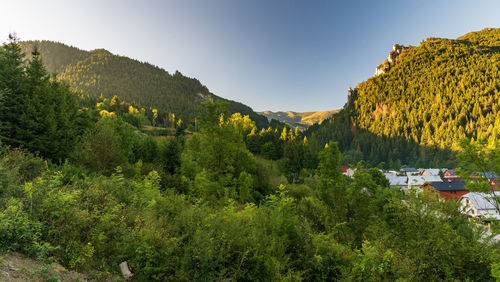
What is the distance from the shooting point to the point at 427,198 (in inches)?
374

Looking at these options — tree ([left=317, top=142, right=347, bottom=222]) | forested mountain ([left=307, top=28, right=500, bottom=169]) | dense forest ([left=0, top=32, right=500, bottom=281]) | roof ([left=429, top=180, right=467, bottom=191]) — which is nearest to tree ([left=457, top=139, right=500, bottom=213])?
dense forest ([left=0, top=32, right=500, bottom=281])

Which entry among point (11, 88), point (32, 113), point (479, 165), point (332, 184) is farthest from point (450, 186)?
point (11, 88)

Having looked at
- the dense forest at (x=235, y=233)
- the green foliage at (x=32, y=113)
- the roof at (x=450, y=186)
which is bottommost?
A: the roof at (x=450, y=186)

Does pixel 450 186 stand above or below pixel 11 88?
below

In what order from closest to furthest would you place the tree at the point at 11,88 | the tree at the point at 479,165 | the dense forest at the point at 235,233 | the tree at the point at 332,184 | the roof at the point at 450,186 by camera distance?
the dense forest at the point at 235,233 < the tree at the point at 479,165 < the tree at the point at 332,184 < the tree at the point at 11,88 < the roof at the point at 450,186

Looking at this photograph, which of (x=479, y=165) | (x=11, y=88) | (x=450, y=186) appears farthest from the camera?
→ (x=450, y=186)

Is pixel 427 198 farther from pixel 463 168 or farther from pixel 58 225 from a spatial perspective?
pixel 58 225

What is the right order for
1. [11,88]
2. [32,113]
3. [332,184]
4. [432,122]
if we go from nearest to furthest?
1. [332,184]
2. [32,113]
3. [11,88]
4. [432,122]

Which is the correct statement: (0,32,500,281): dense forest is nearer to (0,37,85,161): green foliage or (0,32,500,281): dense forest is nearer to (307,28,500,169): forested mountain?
(0,37,85,161): green foliage

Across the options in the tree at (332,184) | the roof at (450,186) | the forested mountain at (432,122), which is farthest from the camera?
the forested mountain at (432,122)

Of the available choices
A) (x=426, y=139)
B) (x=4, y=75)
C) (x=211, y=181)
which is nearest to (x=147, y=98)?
(x=4, y=75)

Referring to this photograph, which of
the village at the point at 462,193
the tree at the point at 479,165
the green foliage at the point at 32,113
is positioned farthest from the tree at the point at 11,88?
the tree at the point at 479,165

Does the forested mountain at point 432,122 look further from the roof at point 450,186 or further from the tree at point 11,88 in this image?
the tree at point 11,88

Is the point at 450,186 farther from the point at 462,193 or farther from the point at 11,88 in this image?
the point at 11,88
